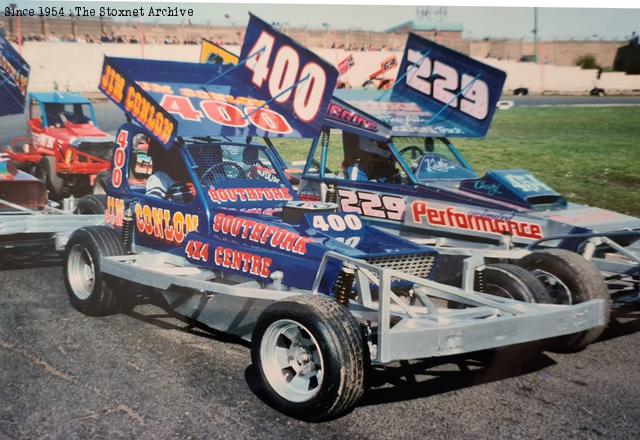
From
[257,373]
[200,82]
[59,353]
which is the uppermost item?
[200,82]

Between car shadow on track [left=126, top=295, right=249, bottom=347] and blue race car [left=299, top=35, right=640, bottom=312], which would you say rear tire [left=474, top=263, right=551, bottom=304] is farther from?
car shadow on track [left=126, top=295, right=249, bottom=347]

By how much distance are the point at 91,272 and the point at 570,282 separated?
3.91m

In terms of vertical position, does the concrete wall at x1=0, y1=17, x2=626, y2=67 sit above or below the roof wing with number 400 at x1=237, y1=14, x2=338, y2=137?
above

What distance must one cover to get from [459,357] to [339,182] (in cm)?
355

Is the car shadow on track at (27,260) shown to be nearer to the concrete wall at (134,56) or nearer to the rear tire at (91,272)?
the rear tire at (91,272)

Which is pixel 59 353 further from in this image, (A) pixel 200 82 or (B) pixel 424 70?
(B) pixel 424 70

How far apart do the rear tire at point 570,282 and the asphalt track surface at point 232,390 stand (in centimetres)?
14

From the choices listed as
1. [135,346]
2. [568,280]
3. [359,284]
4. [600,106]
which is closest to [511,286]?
[568,280]

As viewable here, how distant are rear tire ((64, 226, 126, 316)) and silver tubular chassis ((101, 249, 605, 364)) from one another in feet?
0.66

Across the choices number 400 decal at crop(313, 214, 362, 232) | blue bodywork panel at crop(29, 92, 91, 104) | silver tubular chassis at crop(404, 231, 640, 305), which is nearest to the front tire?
number 400 decal at crop(313, 214, 362, 232)

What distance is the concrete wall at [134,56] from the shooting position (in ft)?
46.0

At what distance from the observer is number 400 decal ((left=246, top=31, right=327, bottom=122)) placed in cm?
659

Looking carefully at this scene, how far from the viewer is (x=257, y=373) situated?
15.4 feet

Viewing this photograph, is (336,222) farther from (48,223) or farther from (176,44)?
(176,44)
